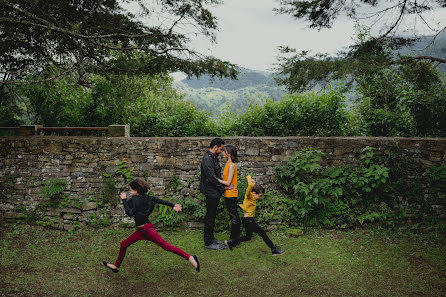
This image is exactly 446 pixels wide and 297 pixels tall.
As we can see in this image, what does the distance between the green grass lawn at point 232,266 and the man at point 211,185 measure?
25cm

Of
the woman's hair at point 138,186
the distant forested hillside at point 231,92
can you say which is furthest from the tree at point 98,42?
the woman's hair at point 138,186

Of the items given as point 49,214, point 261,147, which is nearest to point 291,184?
point 261,147

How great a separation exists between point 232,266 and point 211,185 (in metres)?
1.45

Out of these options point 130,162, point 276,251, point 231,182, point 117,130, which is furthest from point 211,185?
point 117,130

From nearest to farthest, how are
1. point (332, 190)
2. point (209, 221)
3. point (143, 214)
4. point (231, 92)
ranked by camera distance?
point (143, 214)
point (209, 221)
point (332, 190)
point (231, 92)

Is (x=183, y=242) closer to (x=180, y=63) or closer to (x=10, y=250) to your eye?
(x=10, y=250)

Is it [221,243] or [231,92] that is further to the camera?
[231,92]

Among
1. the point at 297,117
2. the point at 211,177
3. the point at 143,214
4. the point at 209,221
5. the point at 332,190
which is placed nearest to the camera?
the point at 143,214

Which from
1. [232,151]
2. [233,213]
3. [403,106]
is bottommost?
[233,213]

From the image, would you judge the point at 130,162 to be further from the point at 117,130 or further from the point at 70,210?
the point at 70,210

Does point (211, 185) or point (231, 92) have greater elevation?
point (231, 92)

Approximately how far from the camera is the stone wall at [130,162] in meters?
6.77

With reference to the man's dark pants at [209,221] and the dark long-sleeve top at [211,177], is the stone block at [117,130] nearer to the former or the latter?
the dark long-sleeve top at [211,177]

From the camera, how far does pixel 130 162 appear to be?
6863mm
